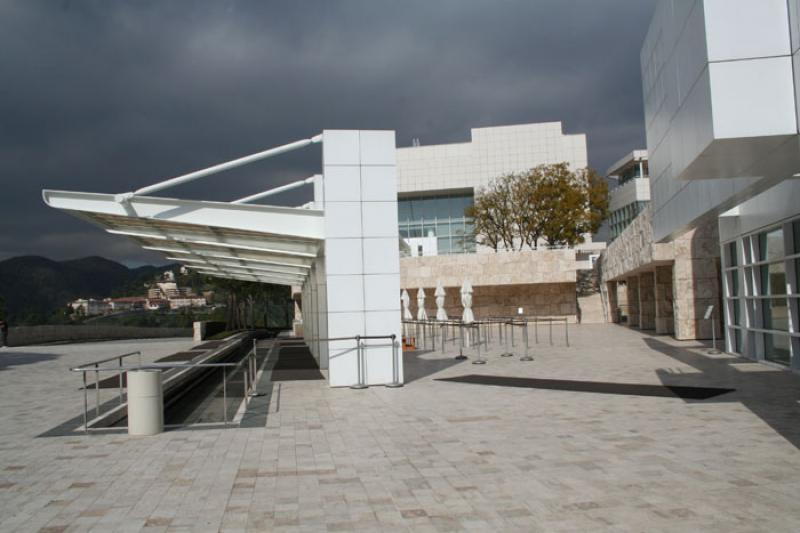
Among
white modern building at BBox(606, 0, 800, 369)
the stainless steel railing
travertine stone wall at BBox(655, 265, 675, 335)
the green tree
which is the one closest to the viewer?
white modern building at BBox(606, 0, 800, 369)

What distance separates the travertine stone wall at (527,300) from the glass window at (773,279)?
26.4 metres

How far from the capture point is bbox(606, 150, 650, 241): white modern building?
62906mm

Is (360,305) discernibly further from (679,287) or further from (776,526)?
(679,287)

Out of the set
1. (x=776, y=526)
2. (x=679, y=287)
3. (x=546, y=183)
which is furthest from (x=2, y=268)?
(x=776, y=526)

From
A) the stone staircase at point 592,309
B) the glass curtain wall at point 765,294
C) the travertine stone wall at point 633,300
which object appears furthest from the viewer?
the stone staircase at point 592,309

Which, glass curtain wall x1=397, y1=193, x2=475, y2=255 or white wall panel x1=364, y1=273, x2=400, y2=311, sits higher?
glass curtain wall x1=397, y1=193, x2=475, y2=255

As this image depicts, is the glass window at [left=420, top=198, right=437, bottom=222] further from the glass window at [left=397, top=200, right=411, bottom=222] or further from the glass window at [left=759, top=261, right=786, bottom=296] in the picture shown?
the glass window at [left=759, top=261, right=786, bottom=296]

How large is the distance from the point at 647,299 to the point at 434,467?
1095 inches

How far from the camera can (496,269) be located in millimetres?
42094

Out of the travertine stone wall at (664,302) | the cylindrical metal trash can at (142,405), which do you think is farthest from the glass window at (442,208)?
the cylindrical metal trash can at (142,405)

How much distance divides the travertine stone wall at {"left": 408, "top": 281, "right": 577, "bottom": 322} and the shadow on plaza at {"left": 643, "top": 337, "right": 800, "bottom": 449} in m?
23.2

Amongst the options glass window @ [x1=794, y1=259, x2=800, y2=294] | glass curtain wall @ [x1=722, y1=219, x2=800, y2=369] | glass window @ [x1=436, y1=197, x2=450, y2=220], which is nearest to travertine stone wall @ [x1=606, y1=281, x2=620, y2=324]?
glass curtain wall @ [x1=722, y1=219, x2=800, y2=369]

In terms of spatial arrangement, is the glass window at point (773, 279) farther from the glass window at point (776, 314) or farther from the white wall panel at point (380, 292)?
the white wall panel at point (380, 292)

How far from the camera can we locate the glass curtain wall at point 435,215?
65938mm
